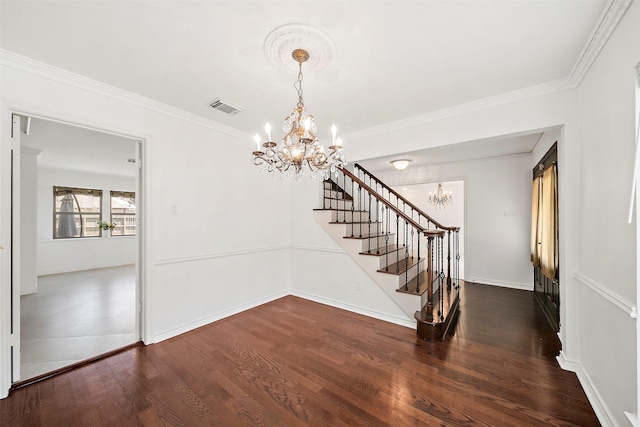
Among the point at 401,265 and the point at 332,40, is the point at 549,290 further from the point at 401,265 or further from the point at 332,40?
the point at 332,40

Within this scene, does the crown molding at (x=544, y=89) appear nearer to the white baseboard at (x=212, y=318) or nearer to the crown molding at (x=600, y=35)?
the crown molding at (x=600, y=35)

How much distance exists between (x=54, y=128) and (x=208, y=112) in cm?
263

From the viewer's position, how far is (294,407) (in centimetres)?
179

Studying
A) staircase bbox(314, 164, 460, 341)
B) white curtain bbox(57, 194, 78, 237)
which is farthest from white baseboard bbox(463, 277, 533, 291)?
white curtain bbox(57, 194, 78, 237)

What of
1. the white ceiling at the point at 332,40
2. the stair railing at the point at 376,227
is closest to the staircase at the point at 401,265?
the stair railing at the point at 376,227

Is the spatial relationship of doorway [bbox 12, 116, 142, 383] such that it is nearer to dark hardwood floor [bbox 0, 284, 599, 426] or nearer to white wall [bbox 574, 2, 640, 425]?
dark hardwood floor [bbox 0, 284, 599, 426]

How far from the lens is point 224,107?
282cm

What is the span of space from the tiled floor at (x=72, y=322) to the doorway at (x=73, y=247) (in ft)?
0.03

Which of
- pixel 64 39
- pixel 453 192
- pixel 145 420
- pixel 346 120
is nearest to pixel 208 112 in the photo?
pixel 64 39

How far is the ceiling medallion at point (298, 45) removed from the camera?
5.40 ft

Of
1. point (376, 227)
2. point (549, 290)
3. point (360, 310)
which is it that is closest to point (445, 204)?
point (376, 227)

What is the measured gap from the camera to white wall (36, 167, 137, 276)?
20.5ft

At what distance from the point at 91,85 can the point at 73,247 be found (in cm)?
667

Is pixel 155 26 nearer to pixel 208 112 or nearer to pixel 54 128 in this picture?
pixel 208 112
